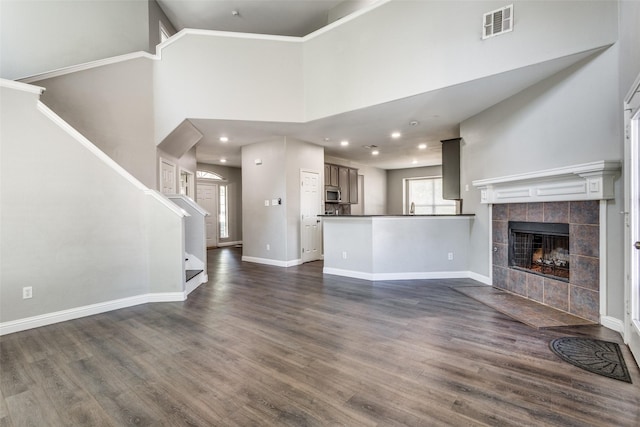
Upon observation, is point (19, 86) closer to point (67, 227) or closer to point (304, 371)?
point (67, 227)

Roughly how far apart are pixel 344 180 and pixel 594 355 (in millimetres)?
6853

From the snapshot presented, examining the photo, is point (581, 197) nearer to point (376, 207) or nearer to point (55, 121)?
point (55, 121)

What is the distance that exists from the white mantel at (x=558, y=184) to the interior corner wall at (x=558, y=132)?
13 cm

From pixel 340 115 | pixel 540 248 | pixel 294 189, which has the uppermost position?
pixel 340 115

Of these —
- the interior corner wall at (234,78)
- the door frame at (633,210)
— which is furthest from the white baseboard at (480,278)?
the interior corner wall at (234,78)

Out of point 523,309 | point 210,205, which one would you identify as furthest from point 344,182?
point 523,309

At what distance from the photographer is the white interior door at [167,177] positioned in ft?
18.1

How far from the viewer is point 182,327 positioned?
3016mm

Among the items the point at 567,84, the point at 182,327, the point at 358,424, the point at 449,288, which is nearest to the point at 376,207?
the point at 449,288

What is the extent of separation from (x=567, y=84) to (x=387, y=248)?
10.0ft

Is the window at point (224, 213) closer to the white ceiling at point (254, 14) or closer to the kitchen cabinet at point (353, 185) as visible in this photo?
the kitchen cabinet at point (353, 185)

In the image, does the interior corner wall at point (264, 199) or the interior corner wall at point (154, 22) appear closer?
the interior corner wall at point (154, 22)

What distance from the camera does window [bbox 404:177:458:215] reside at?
1073cm

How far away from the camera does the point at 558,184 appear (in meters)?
3.29
